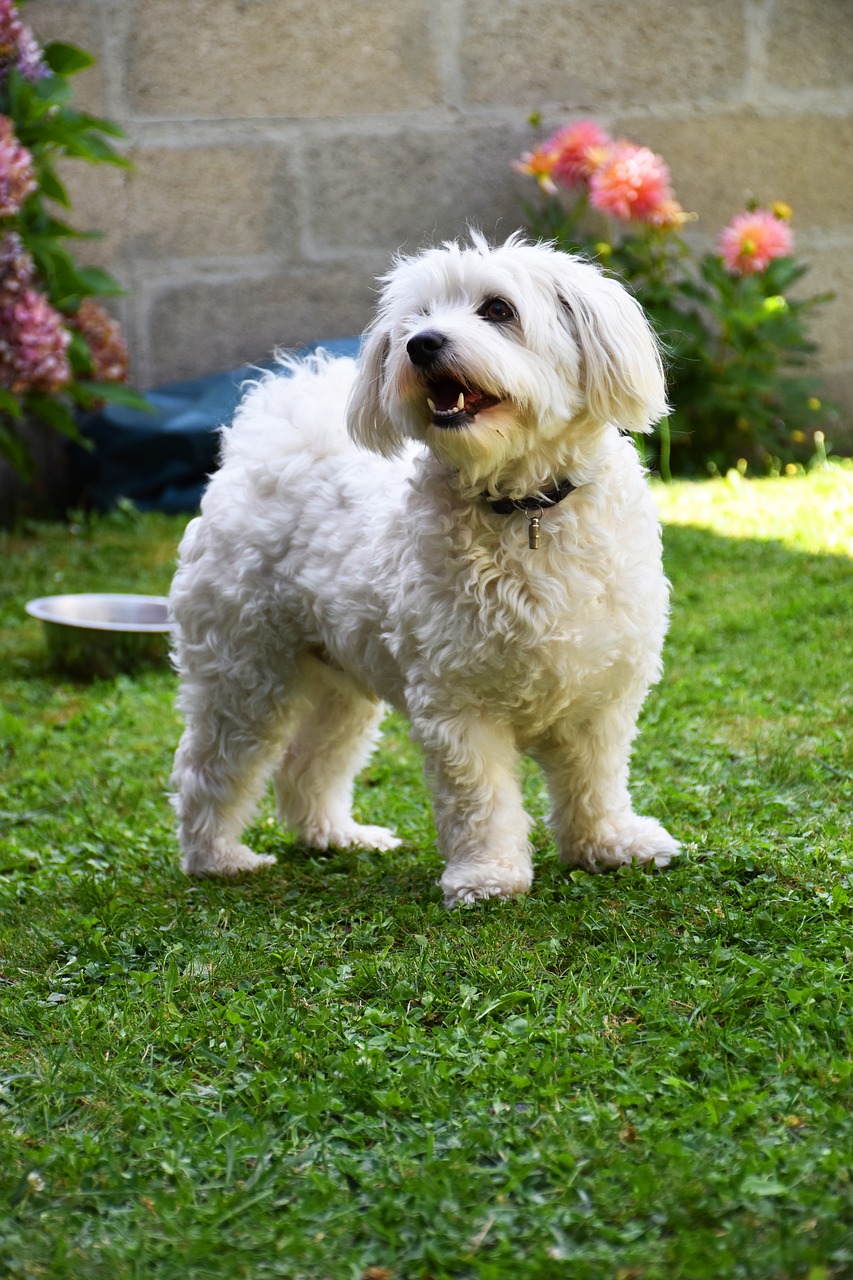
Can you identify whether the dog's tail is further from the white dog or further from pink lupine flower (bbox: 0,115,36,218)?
pink lupine flower (bbox: 0,115,36,218)

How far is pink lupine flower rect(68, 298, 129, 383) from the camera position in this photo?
6945 millimetres

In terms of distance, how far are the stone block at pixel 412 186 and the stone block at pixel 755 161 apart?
27.4 inches

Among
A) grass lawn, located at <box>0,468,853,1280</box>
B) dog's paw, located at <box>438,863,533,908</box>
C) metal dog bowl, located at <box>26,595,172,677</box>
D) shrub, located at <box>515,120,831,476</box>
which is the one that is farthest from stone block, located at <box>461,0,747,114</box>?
dog's paw, located at <box>438,863,533,908</box>

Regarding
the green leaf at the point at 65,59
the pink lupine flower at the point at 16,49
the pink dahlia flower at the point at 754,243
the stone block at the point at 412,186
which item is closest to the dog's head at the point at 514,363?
the pink lupine flower at the point at 16,49

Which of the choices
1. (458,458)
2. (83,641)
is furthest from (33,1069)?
(83,641)

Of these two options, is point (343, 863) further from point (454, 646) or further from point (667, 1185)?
point (667, 1185)

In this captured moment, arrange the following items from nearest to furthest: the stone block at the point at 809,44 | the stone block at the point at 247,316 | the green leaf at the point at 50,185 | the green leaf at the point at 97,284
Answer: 1. the green leaf at the point at 50,185
2. the green leaf at the point at 97,284
3. the stone block at the point at 809,44
4. the stone block at the point at 247,316

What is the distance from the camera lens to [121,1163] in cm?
223

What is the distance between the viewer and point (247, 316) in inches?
297

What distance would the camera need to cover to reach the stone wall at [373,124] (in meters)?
7.21

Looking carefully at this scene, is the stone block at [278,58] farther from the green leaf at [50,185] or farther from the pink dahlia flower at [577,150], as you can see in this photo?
the green leaf at [50,185]

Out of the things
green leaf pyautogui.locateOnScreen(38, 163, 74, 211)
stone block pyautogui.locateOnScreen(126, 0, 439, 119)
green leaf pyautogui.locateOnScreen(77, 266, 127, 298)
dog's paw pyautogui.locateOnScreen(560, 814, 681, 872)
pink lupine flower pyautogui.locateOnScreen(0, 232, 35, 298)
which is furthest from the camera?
stone block pyautogui.locateOnScreen(126, 0, 439, 119)

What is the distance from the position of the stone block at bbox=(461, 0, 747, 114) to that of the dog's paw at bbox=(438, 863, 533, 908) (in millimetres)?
5337

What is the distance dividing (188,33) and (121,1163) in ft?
20.8
